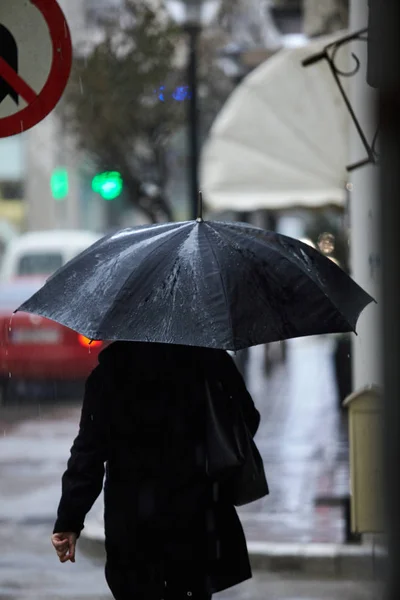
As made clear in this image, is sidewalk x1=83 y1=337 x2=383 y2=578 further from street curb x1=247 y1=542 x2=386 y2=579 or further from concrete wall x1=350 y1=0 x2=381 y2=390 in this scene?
concrete wall x1=350 y1=0 x2=381 y2=390

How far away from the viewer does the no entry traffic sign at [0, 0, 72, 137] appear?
5.38m

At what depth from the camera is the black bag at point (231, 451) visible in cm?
393

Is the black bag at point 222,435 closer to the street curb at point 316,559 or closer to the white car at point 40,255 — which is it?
the street curb at point 316,559

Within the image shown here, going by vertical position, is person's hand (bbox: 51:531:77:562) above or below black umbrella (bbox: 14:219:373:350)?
below

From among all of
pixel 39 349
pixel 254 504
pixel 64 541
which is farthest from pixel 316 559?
pixel 39 349

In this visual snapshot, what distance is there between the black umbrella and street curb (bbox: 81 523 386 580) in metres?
3.29

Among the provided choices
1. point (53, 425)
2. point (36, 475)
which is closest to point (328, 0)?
point (53, 425)

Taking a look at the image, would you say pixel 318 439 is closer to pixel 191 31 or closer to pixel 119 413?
pixel 191 31

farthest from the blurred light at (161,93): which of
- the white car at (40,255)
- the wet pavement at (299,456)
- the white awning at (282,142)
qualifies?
the white awning at (282,142)

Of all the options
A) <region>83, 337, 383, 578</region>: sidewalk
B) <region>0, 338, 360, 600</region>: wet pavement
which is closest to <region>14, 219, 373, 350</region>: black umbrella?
<region>83, 337, 383, 578</region>: sidewalk

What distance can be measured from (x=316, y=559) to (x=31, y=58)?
11.4 feet

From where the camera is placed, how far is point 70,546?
4047 mm

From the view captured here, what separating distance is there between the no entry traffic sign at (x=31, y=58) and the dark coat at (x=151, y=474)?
1712mm

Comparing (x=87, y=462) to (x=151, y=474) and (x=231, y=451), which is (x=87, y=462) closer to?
(x=151, y=474)
